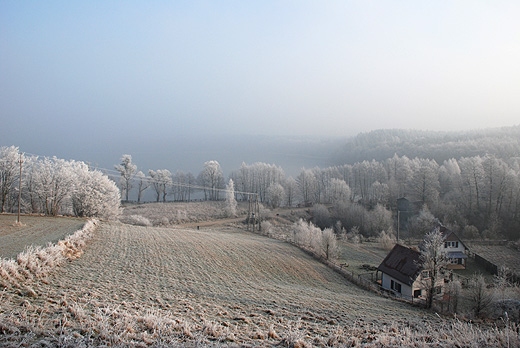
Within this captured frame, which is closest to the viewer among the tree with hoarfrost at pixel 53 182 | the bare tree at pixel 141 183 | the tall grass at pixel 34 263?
the tall grass at pixel 34 263

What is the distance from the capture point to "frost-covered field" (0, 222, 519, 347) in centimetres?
788

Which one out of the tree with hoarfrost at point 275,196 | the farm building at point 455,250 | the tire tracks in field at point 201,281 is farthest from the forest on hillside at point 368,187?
the tire tracks in field at point 201,281

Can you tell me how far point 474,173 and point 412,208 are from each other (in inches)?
505

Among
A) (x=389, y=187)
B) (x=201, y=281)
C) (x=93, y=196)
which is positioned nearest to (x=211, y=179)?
(x=389, y=187)

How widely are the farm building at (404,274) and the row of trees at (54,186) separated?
128 ft

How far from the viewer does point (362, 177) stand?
9062 cm

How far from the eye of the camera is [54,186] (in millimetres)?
45812

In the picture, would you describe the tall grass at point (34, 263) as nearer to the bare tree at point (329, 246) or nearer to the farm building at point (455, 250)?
the bare tree at point (329, 246)

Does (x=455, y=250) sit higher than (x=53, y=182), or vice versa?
(x=53, y=182)

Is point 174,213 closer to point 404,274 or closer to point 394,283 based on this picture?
point 394,283

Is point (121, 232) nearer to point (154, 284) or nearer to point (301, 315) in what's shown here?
point (154, 284)

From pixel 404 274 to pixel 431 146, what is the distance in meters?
92.7

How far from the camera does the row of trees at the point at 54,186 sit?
45781 millimetres

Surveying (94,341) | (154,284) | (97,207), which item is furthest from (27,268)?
(97,207)
